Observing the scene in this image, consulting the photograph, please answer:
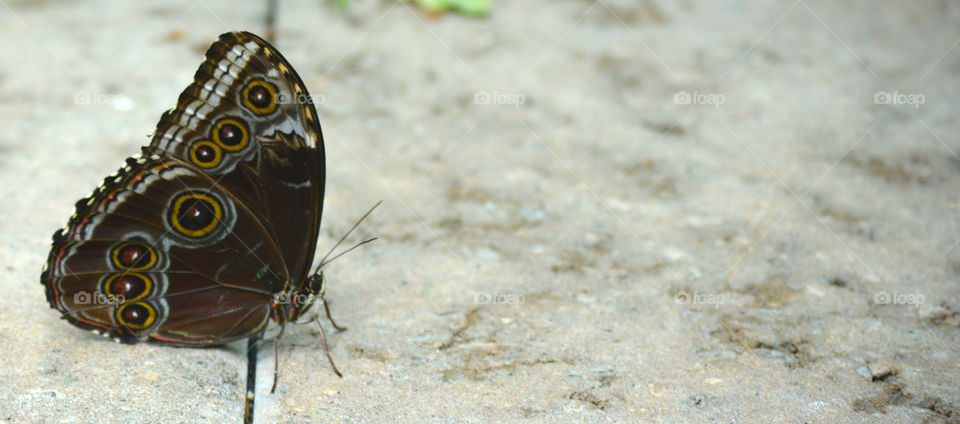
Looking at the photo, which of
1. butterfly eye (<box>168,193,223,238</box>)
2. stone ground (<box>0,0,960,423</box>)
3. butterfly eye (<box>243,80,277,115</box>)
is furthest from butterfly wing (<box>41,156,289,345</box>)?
butterfly eye (<box>243,80,277,115</box>)

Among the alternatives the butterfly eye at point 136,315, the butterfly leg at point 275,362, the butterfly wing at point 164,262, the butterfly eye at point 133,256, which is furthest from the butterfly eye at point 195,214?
the butterfly leg at point 275,362

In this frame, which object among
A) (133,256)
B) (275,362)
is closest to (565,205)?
(275,362)

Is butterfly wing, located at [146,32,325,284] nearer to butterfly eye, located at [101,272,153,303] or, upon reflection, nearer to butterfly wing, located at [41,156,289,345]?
butterfly wing, located at [41,156,289,345]

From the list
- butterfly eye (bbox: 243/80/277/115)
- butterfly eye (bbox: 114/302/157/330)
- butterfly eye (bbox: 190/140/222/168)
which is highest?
butterfly eye (bbox: 243/80/277/115)

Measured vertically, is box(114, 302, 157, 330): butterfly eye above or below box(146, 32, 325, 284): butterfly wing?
below

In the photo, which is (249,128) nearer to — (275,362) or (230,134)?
(230,134)

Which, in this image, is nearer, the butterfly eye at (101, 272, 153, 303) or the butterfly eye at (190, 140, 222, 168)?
the butterfly eye at (190, 140, 222, 168)

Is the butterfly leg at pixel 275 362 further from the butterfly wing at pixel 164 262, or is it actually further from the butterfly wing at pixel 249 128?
the butterfly wing at pixel 249 128
